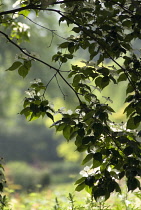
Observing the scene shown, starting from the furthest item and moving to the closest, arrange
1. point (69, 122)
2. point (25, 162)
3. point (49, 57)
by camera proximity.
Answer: point (49, 57) → point (25, 162) → point (69, 122)

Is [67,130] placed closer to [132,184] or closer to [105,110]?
[105,110]

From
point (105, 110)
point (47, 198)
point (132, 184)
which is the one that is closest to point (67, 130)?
point (105, 110)

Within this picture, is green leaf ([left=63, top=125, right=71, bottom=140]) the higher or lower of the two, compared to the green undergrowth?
lower

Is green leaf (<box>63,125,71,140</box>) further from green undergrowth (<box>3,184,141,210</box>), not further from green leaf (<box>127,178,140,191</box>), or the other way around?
green undergrowth (<box>3,184,141,210</box>)

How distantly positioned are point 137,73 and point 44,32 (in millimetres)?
2614

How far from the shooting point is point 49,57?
3.68 metres

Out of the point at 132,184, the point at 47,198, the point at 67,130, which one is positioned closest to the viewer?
the point at 132,184

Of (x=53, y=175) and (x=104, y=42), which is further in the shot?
(x=53, y=175)

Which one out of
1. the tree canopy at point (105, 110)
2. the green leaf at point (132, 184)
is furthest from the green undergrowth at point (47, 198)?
the green leaf at point (132, 184)

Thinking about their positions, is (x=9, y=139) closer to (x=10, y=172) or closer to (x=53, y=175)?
(x=10, y=172)

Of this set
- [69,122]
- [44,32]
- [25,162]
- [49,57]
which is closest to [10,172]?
[25,162]

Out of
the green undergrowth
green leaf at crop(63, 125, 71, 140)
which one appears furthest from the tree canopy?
the green undergrowth

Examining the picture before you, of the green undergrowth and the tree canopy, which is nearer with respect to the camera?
the tree canopy

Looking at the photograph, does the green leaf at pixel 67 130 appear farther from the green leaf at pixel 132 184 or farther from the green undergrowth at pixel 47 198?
the green undergrowth at pixel 47 198
